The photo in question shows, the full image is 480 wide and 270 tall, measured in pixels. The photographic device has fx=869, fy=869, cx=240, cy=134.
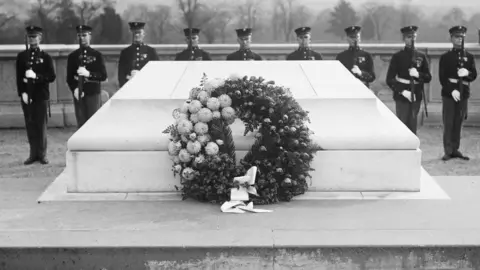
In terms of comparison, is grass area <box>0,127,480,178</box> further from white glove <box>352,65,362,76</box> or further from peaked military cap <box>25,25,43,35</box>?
peaked military cap <box>25,25,43,35</box>

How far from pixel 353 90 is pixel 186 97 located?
1.13m

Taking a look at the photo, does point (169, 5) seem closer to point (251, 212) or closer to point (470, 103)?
point (470, 103)

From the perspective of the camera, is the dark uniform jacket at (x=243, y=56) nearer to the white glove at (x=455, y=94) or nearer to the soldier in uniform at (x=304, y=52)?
the soldier in uniform at (x=304, y=52)

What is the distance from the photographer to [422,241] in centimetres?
439

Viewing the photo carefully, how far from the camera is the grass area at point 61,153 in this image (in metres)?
8.33

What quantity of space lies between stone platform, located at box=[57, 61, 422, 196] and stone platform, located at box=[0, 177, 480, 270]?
1.25ft

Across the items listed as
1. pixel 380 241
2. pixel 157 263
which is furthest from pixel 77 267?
pixel 380 241

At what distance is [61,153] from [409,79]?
3.78 metres

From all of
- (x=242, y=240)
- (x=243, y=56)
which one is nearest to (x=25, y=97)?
(x=243, y=56)

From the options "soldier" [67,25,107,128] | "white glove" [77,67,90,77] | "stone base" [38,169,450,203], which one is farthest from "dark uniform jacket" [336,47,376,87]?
"stone base" [38,169,450,203]

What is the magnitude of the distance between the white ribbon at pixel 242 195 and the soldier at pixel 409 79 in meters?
4.46

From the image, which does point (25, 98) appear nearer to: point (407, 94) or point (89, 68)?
point (89, 68)

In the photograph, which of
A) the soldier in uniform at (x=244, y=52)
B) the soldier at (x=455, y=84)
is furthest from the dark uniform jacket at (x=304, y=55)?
the soldier at (x=455, y=84)

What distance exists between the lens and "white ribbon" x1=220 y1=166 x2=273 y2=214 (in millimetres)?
4926
